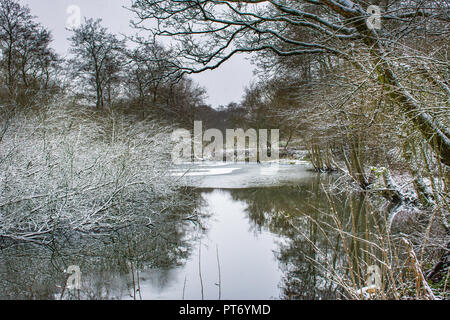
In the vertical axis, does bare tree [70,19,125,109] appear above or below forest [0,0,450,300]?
above

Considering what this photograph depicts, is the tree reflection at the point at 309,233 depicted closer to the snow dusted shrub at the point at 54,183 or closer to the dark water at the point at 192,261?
the dark water at the point at 192,261

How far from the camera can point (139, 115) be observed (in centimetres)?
1680

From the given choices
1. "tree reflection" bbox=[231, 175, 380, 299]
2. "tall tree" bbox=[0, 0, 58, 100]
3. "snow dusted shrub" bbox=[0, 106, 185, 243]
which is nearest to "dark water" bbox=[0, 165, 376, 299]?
"tree reflection" bbox=[231, 175, 380, 299]

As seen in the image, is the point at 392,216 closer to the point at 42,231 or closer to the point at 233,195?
the point at 233,195

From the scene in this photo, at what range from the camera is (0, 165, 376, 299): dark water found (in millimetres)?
4082

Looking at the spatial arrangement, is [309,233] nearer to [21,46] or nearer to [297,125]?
[297,125]

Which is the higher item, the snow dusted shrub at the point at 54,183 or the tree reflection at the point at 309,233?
the snow dusted shrub at the point at 54,183

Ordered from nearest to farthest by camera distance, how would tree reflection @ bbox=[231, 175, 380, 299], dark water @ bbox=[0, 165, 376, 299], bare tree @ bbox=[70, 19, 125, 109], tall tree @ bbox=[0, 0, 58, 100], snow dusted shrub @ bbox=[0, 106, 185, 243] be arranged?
tree reflection @ bbox=[231, 175, 380, 299]
dark water @ bbox=[0, 165, 376, 299]
snow dusted shrub @ bbox=[0, 106, 185, 243]
tall tree @ bbox=[0, 0, 58, 100]
bare tree @ bbox=[70, 19, 125, 109]

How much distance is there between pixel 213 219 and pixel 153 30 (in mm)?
4411

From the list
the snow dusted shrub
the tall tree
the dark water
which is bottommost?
the dark water

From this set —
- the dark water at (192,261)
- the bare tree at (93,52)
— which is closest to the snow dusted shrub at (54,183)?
the dark water at (192,261)

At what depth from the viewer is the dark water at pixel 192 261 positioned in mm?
4082

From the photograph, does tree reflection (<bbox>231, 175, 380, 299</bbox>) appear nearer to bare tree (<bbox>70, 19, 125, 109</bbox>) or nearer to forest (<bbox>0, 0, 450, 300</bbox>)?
forest (<bbox>0, 0, 450, 300</bbox>)

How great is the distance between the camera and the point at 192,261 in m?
5.24
